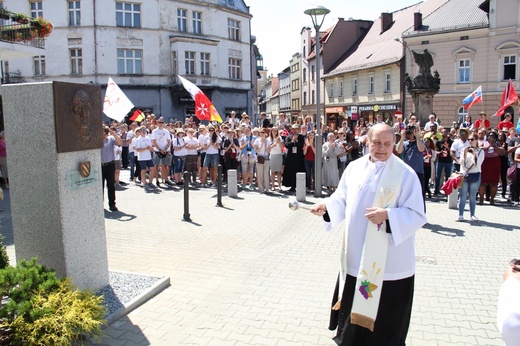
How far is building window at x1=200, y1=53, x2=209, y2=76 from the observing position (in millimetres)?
38406


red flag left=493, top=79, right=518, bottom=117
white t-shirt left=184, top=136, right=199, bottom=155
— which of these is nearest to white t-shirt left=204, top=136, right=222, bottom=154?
white t-shirt left=184, top=136, right=199, bottom=155

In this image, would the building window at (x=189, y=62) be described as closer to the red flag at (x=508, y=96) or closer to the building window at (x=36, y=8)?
the building window at (x=36, y=8)

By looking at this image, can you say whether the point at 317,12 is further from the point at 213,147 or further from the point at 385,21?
the point at 385,21

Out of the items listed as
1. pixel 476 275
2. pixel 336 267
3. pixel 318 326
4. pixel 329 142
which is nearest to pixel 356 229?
pixel 318 326

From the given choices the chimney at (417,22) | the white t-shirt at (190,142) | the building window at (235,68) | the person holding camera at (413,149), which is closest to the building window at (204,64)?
the building window at (235,68)

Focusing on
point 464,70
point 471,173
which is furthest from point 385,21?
point 471,173

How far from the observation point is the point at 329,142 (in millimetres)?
14117

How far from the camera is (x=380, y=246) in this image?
3811 millimetres

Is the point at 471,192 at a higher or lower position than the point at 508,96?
lower

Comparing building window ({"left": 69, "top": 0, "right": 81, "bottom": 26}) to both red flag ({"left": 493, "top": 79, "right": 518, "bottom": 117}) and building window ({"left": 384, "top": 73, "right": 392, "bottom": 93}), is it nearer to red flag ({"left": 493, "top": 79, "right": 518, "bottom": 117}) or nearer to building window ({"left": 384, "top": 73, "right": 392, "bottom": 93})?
building window ({"left": 384, "top": 73, "right": 392, "bottom": 93})

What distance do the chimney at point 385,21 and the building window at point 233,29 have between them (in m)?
14.9

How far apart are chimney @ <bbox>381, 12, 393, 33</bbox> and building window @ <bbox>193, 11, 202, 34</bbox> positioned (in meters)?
18.9

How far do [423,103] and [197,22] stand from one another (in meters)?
24.5

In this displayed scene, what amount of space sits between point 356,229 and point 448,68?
3645 centimetres
